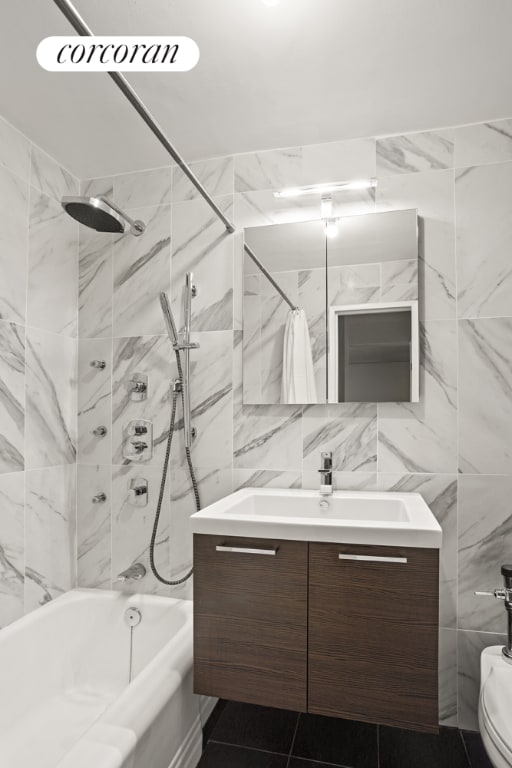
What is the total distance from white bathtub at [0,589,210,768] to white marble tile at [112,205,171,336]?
1237 millimetres

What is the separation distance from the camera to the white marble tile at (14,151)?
1.98 meters

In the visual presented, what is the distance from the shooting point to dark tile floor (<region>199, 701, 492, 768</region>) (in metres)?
1.73

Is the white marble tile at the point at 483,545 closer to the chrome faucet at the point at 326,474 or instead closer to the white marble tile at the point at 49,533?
the chrome faucet at the point at 326,474

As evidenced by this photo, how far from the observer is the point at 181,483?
2234 mm

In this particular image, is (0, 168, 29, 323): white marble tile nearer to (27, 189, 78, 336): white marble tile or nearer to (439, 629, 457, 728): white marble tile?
(27, 189, 78, 336): white marble tile

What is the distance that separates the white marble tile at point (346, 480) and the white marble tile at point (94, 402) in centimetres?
95

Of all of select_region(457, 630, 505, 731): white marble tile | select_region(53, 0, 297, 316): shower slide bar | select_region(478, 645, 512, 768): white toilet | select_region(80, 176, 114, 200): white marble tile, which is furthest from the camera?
select_region(80, 176, 114, 200): white marble tile

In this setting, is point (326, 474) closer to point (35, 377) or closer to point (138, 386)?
point (138, 386)

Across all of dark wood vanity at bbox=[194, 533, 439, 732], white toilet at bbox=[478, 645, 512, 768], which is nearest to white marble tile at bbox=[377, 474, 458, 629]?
white toilet at bbox=[478, 645, 512, 768]

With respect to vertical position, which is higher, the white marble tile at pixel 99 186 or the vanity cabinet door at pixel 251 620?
the white marble tile at pixel 99 186

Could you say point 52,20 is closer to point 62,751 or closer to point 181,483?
point 181,483

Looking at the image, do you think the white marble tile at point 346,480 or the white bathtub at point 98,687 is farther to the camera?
the white marble tile at point 346,480

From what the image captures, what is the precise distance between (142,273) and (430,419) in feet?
4.74

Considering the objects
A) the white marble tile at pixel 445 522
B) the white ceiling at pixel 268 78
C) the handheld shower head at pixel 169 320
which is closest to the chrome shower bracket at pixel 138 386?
the handheld shower head at pixel 169 320
